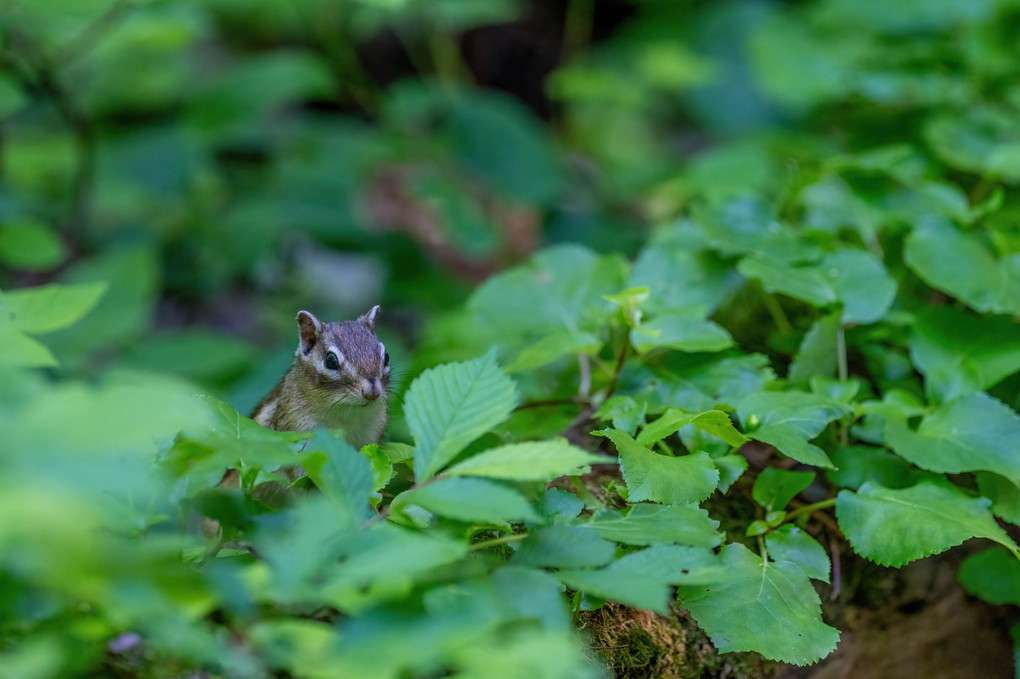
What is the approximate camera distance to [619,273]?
239 cm

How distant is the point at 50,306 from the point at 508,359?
3.94 feet

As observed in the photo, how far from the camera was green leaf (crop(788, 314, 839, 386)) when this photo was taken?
2.16 meters

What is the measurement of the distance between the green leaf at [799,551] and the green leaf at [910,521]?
0.07m

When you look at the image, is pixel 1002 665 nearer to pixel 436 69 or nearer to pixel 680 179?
pixel 680 179

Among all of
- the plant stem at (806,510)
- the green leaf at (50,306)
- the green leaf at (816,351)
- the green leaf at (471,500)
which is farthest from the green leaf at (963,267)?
the green leaf at (50,306)

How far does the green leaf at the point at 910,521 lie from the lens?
1637 mm

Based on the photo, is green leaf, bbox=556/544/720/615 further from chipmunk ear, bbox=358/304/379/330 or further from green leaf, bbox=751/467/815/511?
chipmunk ear, bbox=358/304/379/330

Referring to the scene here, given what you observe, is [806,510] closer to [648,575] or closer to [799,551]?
[799,551]

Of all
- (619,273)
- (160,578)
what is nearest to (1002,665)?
(619,273)

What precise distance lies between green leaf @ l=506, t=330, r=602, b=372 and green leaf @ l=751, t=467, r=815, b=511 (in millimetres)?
475

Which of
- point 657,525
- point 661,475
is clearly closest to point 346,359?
point 661,475

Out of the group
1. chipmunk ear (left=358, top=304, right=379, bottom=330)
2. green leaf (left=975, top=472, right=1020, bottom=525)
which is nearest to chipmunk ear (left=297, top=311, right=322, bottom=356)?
chipmunk ear (left=358, top=304, right=379, bottom=330)

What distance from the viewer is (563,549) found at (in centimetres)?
128

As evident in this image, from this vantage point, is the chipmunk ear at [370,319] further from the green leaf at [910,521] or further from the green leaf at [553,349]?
the green leaf at [910,521]
